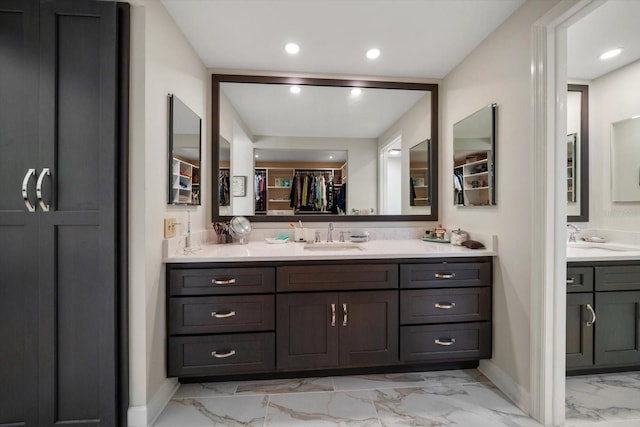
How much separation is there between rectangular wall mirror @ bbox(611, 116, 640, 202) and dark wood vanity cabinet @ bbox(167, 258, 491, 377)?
1.53 meters

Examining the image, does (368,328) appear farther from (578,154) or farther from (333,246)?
(578,154)

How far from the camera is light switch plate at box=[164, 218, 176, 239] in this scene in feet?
5.24

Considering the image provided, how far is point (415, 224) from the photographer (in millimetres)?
2432

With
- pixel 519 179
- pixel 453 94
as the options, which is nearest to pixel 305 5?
pixel 453 94

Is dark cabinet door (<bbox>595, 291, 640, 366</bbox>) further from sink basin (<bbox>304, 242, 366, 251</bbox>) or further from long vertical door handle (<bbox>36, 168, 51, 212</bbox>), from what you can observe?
long vertical door handle (<bbox>36, 168, 51, 212</bbox>)

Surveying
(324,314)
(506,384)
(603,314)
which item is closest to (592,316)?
(603,314)

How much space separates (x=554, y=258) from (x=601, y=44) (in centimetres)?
171

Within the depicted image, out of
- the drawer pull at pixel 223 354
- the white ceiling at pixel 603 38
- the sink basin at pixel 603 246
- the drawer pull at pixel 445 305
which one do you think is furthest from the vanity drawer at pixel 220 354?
the white ceiling at pixel 603 38

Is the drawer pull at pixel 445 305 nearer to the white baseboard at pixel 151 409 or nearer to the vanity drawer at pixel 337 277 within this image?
the vanity drawer at pixel 337 277

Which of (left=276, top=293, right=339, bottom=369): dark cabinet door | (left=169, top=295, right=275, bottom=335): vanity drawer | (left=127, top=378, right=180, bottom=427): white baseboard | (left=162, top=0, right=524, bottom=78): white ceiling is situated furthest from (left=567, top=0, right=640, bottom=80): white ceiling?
(left=127, top=378, right=180, bottom=427): white baseboard

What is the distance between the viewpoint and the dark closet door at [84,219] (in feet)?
4.31

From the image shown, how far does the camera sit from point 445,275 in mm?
1763

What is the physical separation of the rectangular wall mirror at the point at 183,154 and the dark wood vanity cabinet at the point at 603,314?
2587 mm

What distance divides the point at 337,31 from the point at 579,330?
255cm
